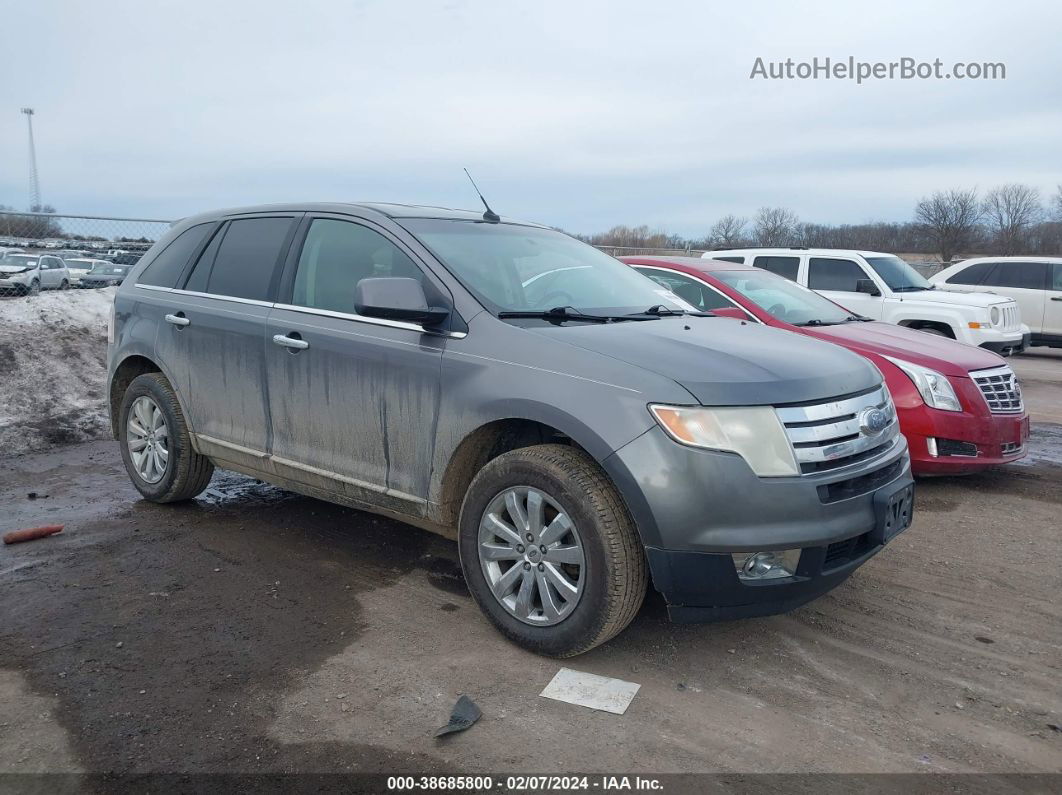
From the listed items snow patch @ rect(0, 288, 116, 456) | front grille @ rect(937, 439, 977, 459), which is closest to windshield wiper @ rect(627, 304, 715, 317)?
front grille @ rect(937, 439, 977, 459)

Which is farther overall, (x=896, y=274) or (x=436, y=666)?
(x=896, y=274)

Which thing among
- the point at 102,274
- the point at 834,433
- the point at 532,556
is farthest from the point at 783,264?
the point at 102,274

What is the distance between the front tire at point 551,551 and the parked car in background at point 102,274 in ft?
39.9

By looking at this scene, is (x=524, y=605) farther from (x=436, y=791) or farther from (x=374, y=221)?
(x=374, y=221)

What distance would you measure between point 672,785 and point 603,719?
0.43 metres

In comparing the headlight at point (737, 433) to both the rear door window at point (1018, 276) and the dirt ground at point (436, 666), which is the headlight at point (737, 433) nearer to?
the dirt ground at point (436, 666)

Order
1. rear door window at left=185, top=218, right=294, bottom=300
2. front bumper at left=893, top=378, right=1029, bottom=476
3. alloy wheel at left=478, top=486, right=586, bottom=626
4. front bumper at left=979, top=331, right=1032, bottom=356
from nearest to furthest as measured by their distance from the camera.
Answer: alloy wheel at left=478, top=486, right=586, bottom=626, rear door window at left=185, top=218, right=294, bottom=300, front bumper at left=893, top=378, right=1029, bottom=476, front bumper at left=979, top=331, right=1032, bottom=356

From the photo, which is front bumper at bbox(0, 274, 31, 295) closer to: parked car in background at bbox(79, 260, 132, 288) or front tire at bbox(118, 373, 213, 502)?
parked car in background at bbox(79, 260, 132, 288)

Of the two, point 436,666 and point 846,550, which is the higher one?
point 846,550

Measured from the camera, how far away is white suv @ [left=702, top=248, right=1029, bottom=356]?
36.8 ft

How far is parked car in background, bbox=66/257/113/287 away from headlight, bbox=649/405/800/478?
13.4 m

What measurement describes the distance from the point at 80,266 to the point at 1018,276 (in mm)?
16476

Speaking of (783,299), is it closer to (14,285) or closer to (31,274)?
(14,285)

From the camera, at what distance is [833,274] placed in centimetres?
1177
